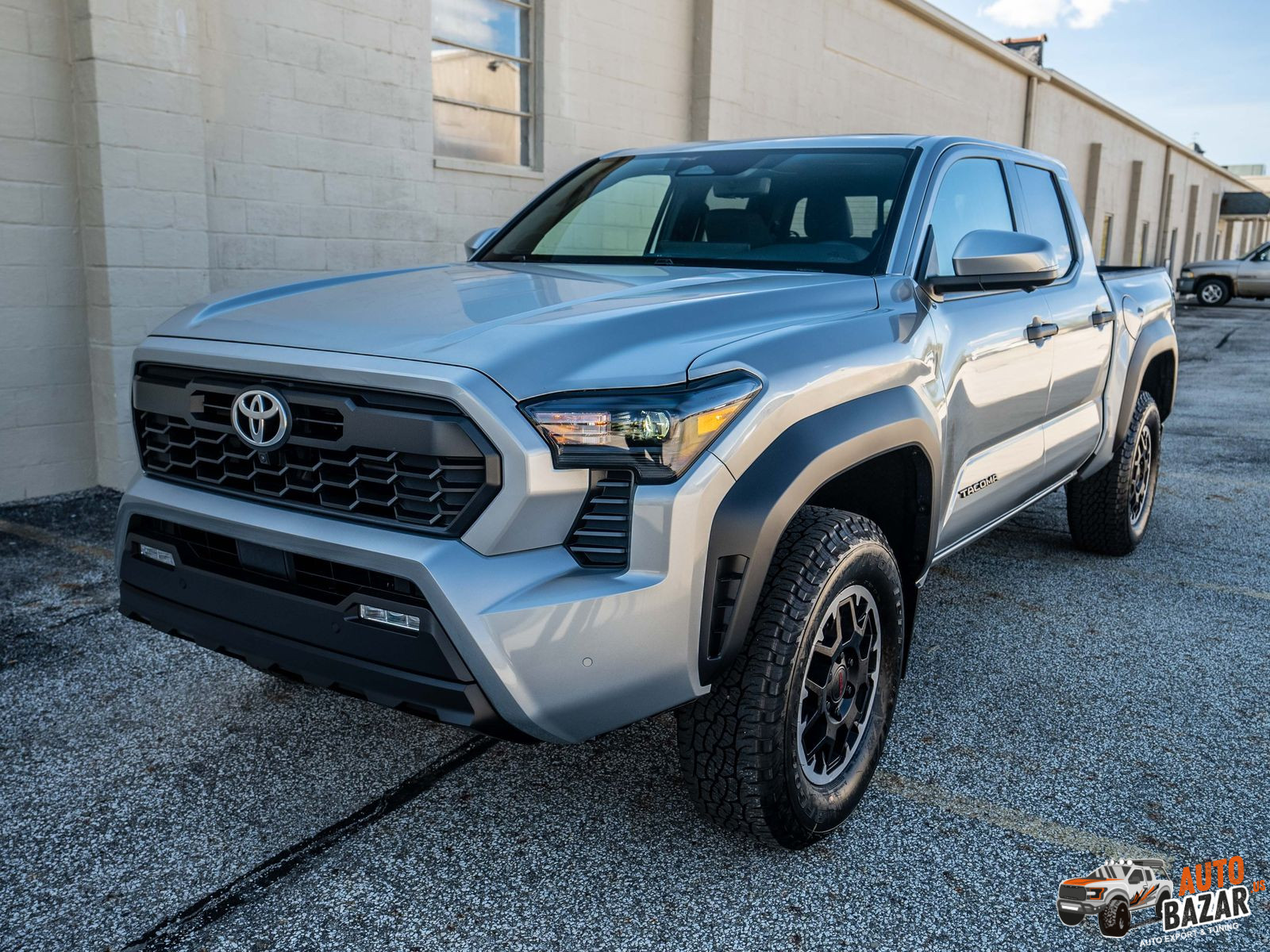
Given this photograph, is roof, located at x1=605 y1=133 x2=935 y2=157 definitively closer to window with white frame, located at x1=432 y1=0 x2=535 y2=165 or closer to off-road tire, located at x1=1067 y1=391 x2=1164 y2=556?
off-road tire, located at x1=1067 y1=391 x2=1164 y2=556

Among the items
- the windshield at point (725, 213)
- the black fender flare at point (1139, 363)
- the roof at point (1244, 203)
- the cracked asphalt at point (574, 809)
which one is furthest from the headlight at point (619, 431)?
the roof at point (1244, 203)

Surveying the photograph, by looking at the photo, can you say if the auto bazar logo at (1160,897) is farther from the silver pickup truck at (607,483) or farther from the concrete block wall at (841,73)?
the concrete block wall at (841,73)

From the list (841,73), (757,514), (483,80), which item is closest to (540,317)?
(757,514)

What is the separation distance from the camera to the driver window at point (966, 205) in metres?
3.51

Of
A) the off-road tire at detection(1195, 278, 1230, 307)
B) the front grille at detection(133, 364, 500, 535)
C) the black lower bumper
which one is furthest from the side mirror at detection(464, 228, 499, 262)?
the off-road tire at detection(1195, 278, 1230, 307)

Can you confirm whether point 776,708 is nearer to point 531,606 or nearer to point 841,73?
point 531,606

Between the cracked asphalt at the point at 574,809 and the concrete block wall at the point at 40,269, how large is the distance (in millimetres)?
1996

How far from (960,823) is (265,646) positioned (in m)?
1.79

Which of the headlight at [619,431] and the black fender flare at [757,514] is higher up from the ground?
the headlight at [619,431]

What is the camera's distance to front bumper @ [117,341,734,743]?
213 centimetres

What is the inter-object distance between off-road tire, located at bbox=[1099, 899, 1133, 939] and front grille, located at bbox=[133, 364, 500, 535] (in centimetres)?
168

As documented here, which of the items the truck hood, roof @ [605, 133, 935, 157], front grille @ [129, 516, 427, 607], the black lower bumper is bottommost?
the black lower bumper

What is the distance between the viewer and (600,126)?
9.72m

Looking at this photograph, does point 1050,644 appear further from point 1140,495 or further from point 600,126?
point 600,126
